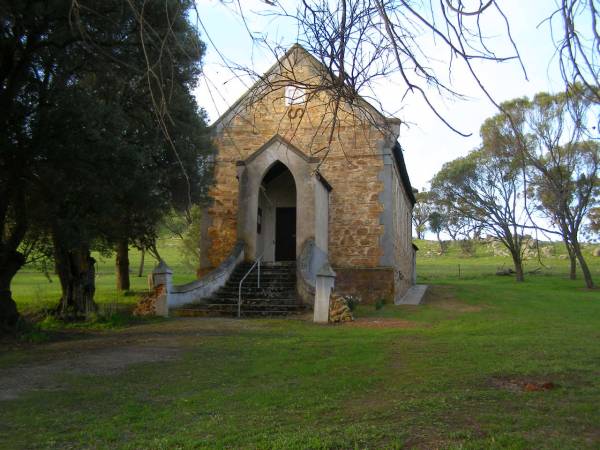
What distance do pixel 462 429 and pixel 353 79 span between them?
3.15m

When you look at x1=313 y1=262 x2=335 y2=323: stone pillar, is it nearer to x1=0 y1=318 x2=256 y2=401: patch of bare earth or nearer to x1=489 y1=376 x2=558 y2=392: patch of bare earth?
x1=0 y1=318 x2=256 y2=401: patch of bare earth

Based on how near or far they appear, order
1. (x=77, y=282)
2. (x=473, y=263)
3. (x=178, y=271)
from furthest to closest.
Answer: (x=473, y=263) < (x=178, y=271) < (x=77, y=282)

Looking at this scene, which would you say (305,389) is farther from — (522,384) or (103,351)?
(103,351)

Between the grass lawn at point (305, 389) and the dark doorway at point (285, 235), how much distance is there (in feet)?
26.7

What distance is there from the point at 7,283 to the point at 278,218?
10.4 metres

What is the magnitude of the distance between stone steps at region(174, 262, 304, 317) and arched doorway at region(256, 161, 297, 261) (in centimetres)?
171

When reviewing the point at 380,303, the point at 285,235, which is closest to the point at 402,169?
the point at 285,235

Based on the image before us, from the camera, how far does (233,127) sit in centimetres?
2097

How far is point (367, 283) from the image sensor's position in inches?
766

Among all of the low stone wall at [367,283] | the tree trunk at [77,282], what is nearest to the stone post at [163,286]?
the tree trunk at [77,282]

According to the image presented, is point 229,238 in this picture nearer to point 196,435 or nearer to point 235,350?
point 235,350

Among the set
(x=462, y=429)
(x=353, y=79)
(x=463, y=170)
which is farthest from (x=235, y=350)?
(x=463, y=170)

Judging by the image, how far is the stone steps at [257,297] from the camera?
1579 centimetres

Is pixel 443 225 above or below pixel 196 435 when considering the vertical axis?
above
